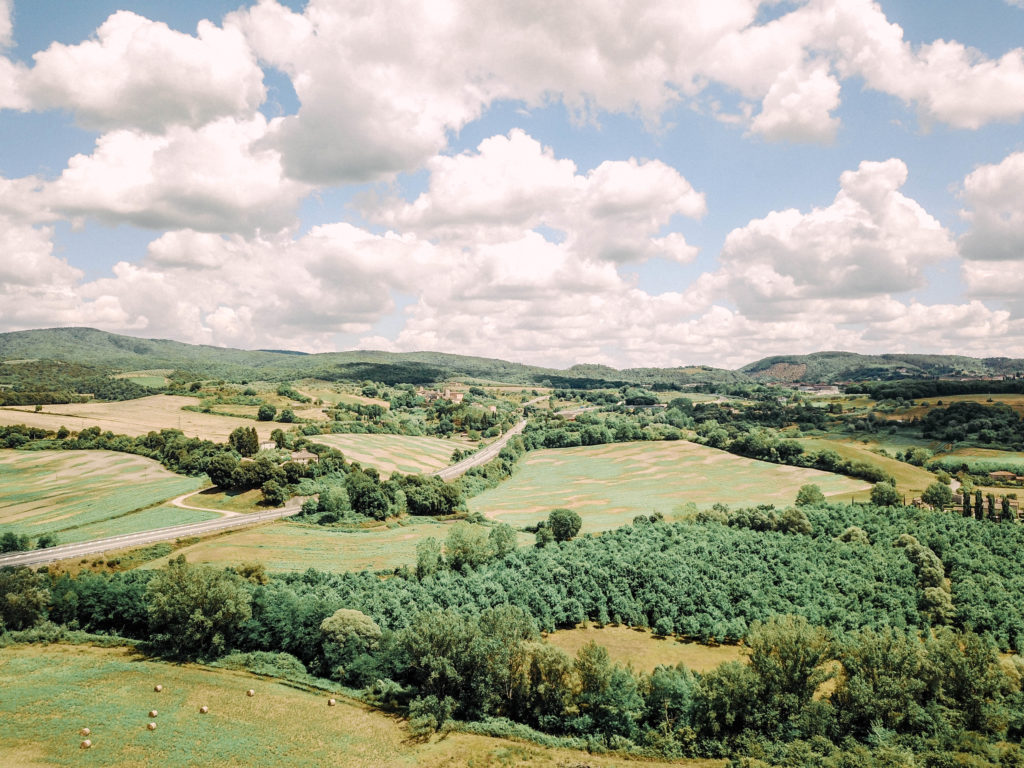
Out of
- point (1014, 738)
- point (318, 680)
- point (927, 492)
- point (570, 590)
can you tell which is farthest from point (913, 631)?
point (318, 680)

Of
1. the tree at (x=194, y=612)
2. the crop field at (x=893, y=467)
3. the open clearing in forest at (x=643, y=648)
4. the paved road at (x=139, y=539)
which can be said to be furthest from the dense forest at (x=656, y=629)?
the crop field at (x=893, y=467)

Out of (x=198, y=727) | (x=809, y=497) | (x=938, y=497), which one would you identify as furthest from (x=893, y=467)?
(x=198, y=727)

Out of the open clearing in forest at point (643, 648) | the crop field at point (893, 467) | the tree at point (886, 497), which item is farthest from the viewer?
the crop field at point (893, 467)

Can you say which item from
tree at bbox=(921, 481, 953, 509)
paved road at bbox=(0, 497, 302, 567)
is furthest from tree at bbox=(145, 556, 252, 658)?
tree at bbox=(921, 481, 953, 509)

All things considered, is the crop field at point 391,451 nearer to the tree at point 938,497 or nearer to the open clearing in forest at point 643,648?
the open clearing in forest at point 643,648

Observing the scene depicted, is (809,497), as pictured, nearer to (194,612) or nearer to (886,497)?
(886,497)

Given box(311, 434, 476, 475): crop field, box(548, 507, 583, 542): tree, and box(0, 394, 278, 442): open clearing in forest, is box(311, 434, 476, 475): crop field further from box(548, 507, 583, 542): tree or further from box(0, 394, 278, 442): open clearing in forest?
box(548, 507, 583, 542): tree
